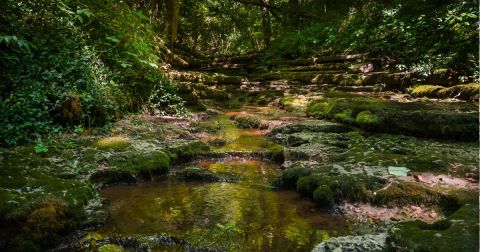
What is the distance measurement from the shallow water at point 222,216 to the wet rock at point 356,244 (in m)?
0.36

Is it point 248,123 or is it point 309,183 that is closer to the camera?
point 309,183

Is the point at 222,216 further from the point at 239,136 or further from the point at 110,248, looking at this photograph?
the point at 239,136

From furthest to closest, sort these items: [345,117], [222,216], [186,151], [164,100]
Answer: [164,100] → [345,117] → [186,151] → [222,216]

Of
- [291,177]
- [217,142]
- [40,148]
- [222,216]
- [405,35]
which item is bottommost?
[222,216]

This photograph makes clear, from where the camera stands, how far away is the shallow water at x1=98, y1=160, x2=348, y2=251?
10.5 ft

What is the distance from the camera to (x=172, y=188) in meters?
4.55

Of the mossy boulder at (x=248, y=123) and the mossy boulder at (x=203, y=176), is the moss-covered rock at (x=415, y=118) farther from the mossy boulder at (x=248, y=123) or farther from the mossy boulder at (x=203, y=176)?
the mossy boulder at (x=203, y=176)

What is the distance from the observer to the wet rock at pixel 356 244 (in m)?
2.57

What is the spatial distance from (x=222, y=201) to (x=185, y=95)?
6355mm

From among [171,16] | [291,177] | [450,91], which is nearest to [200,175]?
[291,177]

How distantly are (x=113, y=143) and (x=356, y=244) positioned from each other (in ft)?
12.8

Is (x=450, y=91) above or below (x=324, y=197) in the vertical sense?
above

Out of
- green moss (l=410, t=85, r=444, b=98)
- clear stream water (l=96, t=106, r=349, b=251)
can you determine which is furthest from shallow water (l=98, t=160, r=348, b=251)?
green moss (l=410, t=85, r=444, b=98)

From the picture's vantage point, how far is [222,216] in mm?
3693
